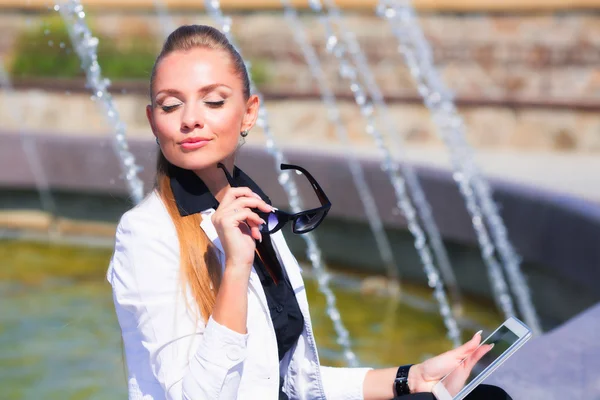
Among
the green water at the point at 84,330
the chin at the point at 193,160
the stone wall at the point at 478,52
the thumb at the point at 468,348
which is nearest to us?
the chin at the point at 193,160

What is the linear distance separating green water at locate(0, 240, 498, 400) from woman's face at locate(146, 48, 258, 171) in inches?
111

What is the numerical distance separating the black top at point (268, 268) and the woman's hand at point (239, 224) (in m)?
0.16

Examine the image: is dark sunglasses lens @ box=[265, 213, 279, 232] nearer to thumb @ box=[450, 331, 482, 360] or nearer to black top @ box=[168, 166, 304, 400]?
black top @ box=[168, 166, 304, 400]

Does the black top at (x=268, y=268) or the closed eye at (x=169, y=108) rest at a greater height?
the closed eye at (x=169, y=108)

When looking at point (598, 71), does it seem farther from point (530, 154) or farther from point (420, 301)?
point (420, 301)

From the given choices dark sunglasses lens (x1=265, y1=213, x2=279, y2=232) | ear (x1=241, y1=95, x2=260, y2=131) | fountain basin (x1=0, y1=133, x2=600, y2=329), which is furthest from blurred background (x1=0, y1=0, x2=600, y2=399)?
dark sunglasses lens (x1=265, y1=213, x2=279, y2=232)

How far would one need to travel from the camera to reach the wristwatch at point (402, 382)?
94.9 inches

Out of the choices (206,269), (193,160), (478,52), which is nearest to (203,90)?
(193,160)

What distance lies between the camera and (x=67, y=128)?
500 inches

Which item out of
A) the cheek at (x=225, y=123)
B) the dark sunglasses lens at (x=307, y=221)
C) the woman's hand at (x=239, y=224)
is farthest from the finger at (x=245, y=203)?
the cheek at (x=225, y=123)

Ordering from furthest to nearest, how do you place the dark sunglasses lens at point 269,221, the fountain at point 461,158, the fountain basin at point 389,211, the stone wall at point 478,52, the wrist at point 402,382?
the stone wall at point 478,52, the fountain at point 461,158, the fountain basin at point 389,211, the wrist at point 402,382, the dark sunglasses lens at point 269,221

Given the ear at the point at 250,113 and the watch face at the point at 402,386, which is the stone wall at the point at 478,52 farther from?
the ear at the point at 250,113

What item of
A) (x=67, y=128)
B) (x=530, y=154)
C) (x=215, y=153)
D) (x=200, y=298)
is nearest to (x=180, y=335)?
(x=200, y=298)

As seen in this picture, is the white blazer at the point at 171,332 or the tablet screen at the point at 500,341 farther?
the tablet screen at the point at 500,341
